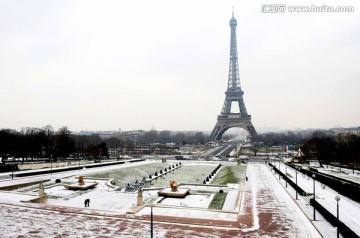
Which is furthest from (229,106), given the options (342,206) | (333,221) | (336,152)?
(333,221)

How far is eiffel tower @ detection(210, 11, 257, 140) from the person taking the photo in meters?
122

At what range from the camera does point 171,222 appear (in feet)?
66.6

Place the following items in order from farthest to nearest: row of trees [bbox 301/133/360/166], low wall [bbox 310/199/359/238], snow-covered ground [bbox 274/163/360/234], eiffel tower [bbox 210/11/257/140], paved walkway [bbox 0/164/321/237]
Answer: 1. eiffel tower [bbox 210/11/257/140]
2. row of trees [bbox 301/133/360/166]
3. snow-covered ground [bbox 274/163/360/234]
4. paved walkway [bbox 0/164/321/237]
5. low wall [bbox 310/199/359/238]

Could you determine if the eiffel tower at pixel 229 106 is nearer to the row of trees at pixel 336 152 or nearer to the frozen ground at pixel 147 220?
the row of trees at pixel 336 152

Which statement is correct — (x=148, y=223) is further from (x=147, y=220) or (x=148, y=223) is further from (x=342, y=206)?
(x=342, y=206)

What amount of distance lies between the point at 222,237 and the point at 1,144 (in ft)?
225

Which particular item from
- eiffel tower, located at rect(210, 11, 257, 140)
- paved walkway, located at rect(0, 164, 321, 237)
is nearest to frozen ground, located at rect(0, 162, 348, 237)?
paved walkway, located at rect(0, 164, 321, 237)

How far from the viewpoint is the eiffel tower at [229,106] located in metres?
122

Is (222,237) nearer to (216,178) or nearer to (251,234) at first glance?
(251,234)

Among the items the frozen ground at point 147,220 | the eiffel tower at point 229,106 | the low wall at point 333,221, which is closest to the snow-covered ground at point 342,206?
the low wall at point 333,221

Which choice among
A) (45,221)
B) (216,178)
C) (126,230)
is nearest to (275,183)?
(216,178)

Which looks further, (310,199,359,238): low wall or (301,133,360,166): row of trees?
(301,133,360,166): row of trees

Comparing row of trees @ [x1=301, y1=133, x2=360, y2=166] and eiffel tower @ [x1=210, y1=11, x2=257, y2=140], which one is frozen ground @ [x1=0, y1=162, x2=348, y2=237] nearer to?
row of trees @ [x1=301, y1=133, x2=360, y2=166]

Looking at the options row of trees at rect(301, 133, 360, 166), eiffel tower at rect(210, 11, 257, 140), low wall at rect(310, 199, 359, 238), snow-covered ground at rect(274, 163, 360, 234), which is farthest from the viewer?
eiffel tower at rect(210, 11, 257, 140)
